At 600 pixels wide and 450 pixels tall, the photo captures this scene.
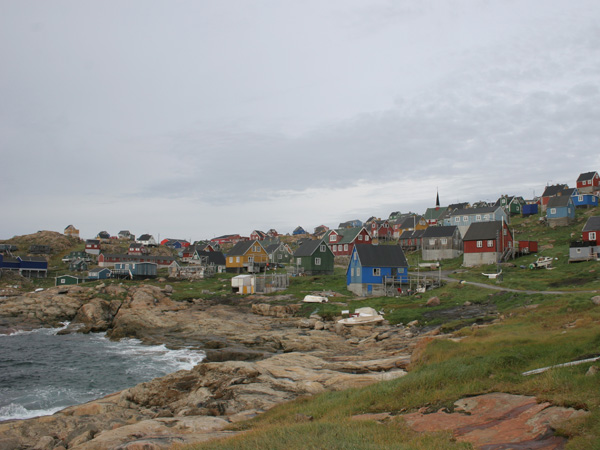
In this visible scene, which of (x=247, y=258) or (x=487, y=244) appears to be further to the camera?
(x=247, y=258)

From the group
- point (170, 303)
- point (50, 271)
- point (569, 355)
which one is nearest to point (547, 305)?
point (569, 355)

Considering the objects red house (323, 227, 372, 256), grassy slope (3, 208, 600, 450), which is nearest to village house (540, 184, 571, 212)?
red house (323, 227, 372, 256)

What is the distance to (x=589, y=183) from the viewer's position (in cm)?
11225

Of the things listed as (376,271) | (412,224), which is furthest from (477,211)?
(376,271)

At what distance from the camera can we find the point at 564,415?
35.7ft

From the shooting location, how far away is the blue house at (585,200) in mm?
100125

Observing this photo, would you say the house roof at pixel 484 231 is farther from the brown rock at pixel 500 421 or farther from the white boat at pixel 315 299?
the brown rock at pixel 500 421

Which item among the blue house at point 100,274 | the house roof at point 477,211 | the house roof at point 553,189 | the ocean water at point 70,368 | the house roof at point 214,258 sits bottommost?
the ocean water at point 70,368

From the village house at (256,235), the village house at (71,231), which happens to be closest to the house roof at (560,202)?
the village house at (256,235)

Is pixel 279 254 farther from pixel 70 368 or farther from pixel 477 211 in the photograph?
pixel 70 368

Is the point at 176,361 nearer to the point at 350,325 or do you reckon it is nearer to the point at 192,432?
the point at 350,325

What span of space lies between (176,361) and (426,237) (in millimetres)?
60312

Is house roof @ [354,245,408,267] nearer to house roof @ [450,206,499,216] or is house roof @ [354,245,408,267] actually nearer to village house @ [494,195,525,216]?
house roof @ [450,206,499,216]

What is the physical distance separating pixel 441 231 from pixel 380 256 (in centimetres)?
2930
